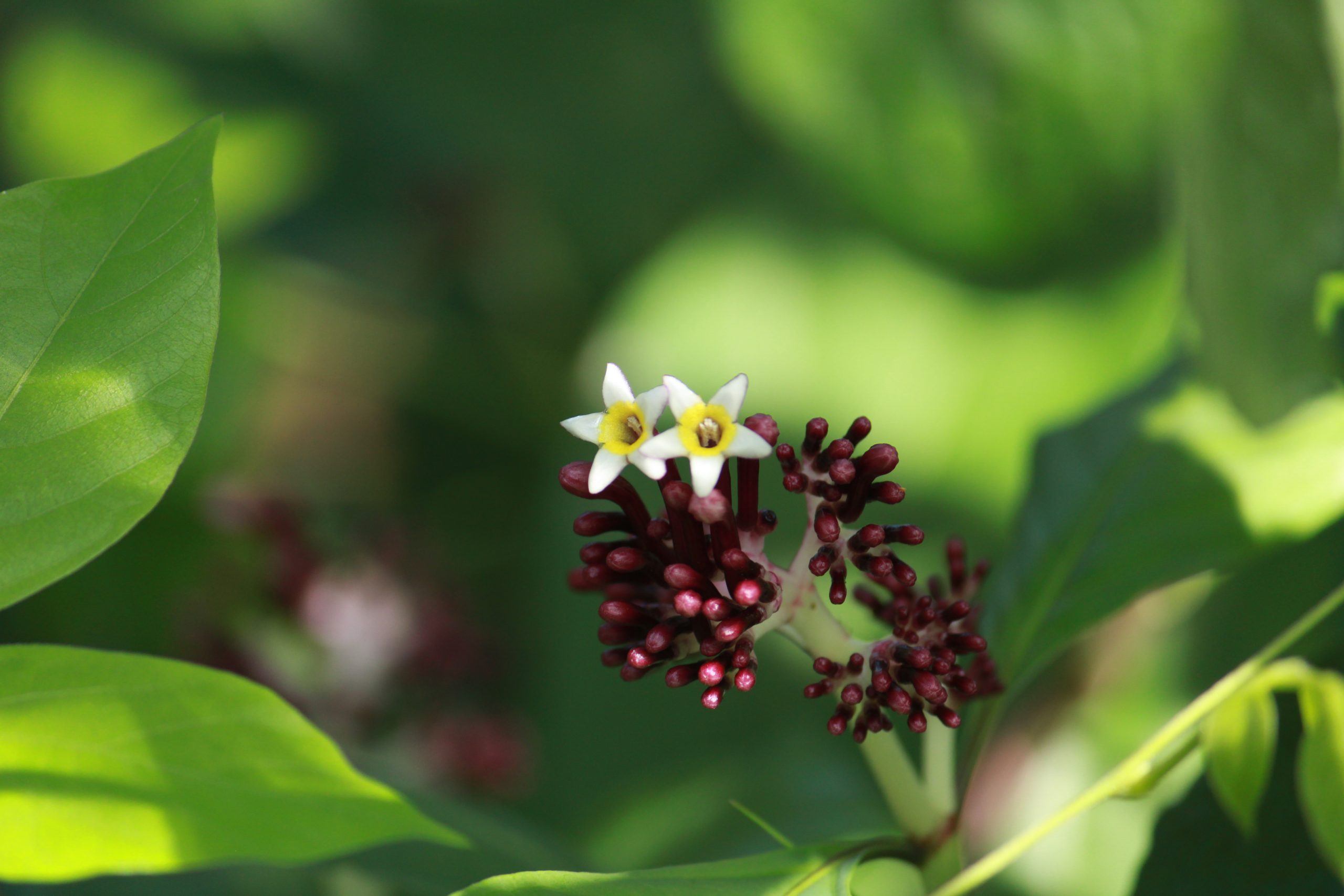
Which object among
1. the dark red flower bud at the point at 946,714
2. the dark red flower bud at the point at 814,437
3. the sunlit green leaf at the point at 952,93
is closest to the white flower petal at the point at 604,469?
the dark red flower bud at the point at 814,437

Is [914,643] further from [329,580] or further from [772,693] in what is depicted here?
[329,580]

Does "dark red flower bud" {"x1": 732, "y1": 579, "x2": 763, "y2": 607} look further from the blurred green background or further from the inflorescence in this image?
the blurred green background

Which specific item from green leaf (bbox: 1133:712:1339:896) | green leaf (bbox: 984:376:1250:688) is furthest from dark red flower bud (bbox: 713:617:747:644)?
green leaf (bbox: 1133:712:1339:896)

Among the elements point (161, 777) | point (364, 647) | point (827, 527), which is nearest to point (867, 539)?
point (827, 527)

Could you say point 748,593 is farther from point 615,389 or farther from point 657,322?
point 657,322

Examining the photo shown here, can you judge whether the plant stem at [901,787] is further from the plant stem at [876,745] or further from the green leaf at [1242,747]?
the green leaf at [1242,747]

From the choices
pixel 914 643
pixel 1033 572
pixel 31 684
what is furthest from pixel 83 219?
pixel 1033 572
